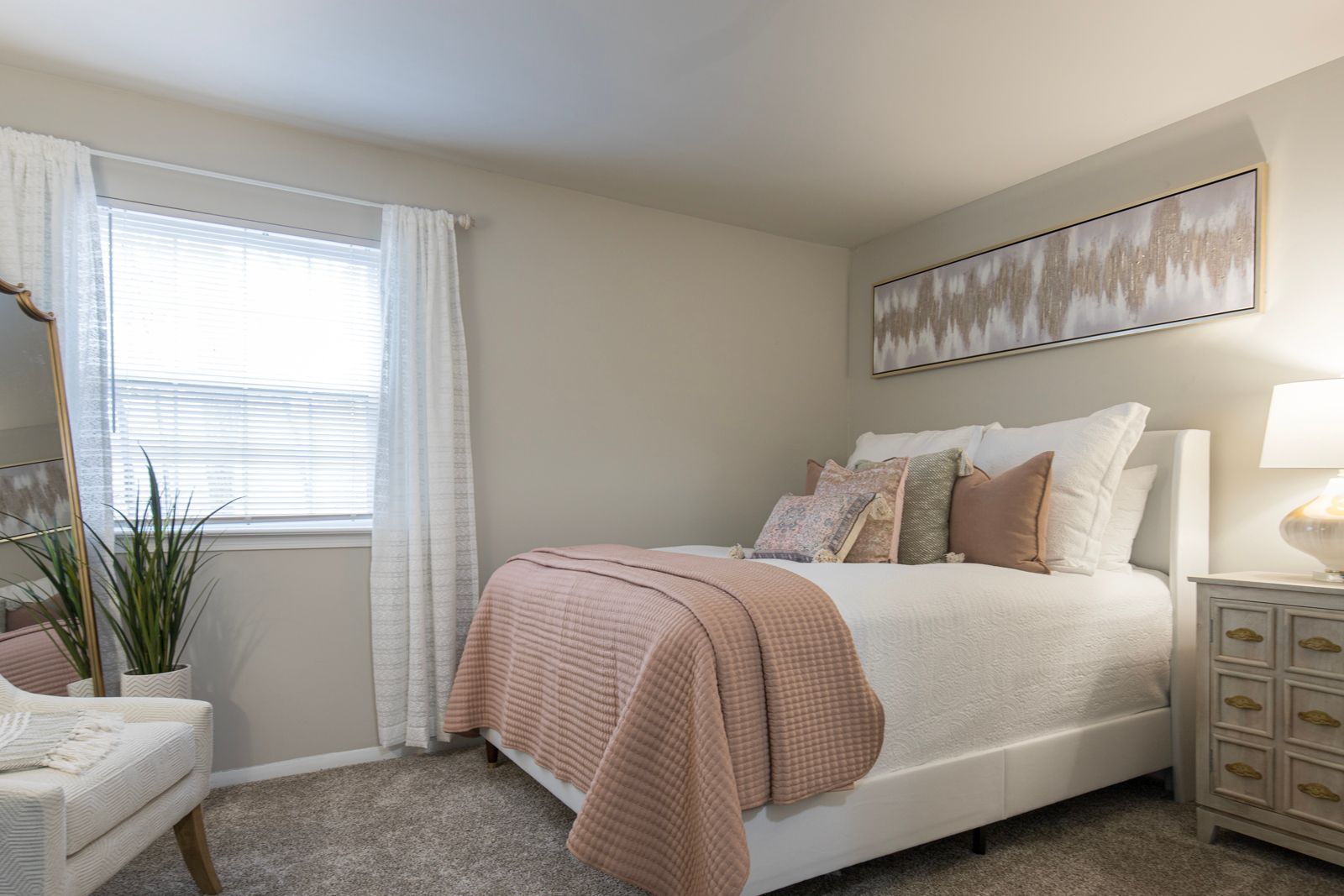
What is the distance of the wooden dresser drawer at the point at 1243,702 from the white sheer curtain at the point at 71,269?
332cm

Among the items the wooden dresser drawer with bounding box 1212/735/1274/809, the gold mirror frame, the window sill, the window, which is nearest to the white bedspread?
the wooden dresser drawer with bounding box 1212/735/1274/809

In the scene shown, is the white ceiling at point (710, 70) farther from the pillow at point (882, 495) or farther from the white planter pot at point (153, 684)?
the white planter pot at point (153, 684)

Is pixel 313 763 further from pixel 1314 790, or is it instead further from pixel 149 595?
pixel 1314 790

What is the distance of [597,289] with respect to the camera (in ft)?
11.7

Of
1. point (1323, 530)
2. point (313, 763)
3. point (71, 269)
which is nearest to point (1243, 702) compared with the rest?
point (1323, 530)

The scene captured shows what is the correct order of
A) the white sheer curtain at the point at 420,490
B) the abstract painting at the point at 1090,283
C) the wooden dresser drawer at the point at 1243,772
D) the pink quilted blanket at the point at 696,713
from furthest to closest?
1. the white sheer curtain at the point at 420,490
2. the abstract painting at the point at 1090,283
3. the wooden dresser drawer at the point at 1243,772
4. the pink quilted blanket at the point at 696,713

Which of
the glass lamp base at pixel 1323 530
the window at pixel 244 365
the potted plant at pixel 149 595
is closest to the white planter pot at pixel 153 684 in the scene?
the potted plant at pixel 149 595

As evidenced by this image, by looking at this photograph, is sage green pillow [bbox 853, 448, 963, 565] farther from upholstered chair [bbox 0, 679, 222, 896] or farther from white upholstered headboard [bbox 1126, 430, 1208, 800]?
upholstered chair [bbox 0, 679, 222, 896]

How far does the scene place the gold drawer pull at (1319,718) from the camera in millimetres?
1972

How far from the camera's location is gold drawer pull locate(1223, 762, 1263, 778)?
2.12 m

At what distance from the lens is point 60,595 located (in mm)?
2336

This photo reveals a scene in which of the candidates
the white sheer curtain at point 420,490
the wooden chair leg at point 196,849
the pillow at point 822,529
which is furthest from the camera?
the white sheer curtain at point 420,490

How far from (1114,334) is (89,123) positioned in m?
3.71

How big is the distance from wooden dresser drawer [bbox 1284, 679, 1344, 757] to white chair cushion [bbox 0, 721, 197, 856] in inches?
108
